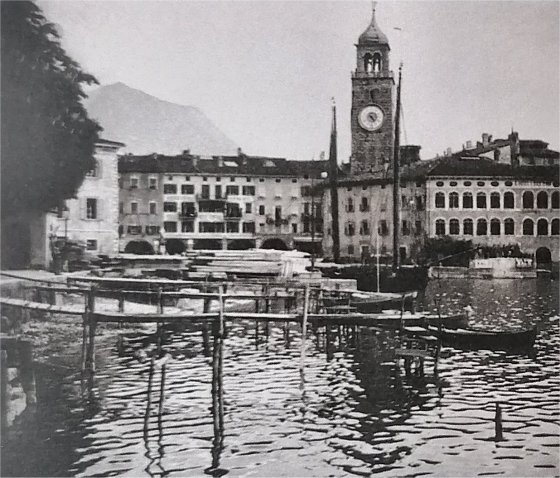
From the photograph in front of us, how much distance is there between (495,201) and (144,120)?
6.16 feet

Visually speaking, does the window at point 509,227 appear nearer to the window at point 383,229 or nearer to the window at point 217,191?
the window at point 383,229

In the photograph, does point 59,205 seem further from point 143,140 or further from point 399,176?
point 399,176

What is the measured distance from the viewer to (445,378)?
3.67 m

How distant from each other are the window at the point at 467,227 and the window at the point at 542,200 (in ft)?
1.24

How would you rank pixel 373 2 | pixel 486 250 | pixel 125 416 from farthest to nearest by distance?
pixel 486 250 → pixel 373 2 → pixel 125 416

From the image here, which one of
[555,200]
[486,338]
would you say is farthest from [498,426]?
[555,200]

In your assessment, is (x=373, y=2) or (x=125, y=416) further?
(x=373, y=2)

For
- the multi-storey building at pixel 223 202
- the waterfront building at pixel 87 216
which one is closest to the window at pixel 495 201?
the multi-storey building at pixel 223 202

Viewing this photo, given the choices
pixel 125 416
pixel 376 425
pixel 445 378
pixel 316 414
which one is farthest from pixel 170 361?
pixel 445 378

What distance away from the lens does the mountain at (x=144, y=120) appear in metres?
3.62

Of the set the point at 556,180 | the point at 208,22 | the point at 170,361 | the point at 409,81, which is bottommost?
the point at 170,361

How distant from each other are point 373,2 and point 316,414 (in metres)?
1.99

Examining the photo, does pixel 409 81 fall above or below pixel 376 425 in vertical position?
above

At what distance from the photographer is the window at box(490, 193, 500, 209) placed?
13.0 feet
